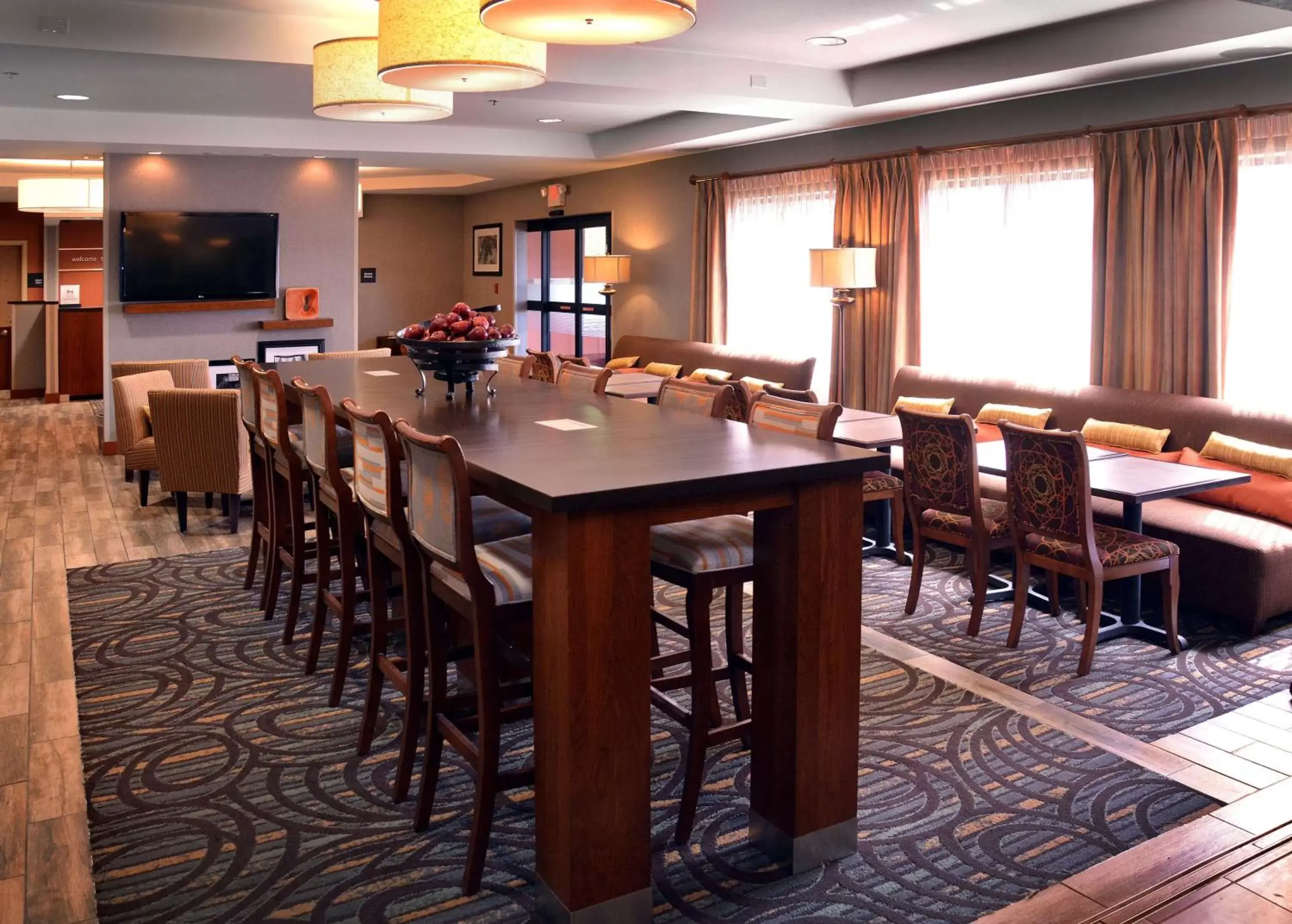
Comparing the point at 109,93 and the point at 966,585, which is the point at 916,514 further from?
the point at 109,93

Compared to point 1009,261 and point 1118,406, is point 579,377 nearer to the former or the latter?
point 1118,406

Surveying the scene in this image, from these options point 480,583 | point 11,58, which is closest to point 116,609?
point 480,583

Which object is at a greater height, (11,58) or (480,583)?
(11,58)

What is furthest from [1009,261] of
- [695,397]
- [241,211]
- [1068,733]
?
[241,211]

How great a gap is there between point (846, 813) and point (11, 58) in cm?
633

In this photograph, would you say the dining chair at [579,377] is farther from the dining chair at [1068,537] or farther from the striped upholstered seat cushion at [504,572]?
the striped upholstered seat cushion at [504,572]

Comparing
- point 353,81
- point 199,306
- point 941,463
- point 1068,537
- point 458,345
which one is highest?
point 353,81

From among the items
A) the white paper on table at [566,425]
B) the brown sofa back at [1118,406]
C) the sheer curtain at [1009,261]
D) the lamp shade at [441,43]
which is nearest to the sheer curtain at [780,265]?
the sheer curtain at [1009,261]

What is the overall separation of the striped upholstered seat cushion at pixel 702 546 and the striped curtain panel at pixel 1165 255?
3.70m

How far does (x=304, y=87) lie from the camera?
7.30 metres

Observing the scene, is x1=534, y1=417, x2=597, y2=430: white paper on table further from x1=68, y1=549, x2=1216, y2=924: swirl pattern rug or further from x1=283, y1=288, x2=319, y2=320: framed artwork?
x1=283, y1=288, x2=319, y2=320: framed artwork

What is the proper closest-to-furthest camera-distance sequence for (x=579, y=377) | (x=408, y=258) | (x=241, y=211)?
(x=579, y=377) < (x=241, y=211) < (x=408, y=258)

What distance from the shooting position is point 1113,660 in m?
4.30

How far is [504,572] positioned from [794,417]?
1142 mm
